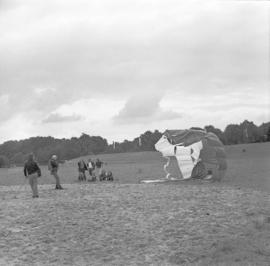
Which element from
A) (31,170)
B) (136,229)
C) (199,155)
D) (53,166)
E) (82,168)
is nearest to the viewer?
(136,229)

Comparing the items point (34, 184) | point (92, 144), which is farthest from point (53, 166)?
point (92, 144)

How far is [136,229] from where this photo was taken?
14641mm

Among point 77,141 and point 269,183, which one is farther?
point 77,141

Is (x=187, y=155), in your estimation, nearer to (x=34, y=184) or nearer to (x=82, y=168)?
(x=82, y=168)

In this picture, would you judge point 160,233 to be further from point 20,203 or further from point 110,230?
point 20,203

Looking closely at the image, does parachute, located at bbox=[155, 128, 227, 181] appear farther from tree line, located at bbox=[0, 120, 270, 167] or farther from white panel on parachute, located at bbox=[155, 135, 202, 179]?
tree line, located at bbox=[0, 120, 270, 167]

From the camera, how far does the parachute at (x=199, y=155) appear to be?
2969 centimetres

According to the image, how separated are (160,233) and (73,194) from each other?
765cm

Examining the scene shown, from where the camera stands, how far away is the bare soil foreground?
1216cm

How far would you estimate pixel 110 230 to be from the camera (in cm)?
1456

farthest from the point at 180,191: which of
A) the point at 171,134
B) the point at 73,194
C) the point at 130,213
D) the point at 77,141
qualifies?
the point at 77,141

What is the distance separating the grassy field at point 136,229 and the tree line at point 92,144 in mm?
77846

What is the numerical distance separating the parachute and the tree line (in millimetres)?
65874

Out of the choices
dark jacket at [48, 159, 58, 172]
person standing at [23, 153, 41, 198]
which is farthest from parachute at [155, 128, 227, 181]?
person standing at [23, 153, 41, 198]
